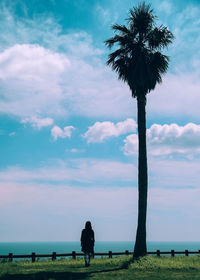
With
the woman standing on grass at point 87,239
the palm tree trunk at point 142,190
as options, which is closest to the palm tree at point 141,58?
the palm tree trunk at point 142,190

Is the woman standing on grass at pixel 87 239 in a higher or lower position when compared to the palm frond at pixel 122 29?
lower

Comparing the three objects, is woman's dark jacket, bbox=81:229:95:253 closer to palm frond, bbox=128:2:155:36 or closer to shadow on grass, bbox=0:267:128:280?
shadow on grass, bbox=0:267:128:280

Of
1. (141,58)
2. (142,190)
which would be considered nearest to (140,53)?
(141,58)

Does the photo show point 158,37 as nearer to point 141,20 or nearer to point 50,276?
point 141,20

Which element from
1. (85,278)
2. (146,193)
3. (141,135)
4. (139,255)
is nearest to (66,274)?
(85,278)

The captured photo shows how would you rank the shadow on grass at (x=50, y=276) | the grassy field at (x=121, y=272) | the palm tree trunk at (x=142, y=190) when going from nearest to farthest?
the shadow on grass at (x=50, y=276) < the grassy field at (x=121, y=272) < the palm tree trunk at (x=142, y=190)

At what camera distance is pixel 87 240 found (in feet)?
62.0

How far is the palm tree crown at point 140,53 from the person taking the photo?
24547 mm

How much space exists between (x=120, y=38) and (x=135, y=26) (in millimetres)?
1387

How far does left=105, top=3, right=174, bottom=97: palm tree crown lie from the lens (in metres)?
24.5

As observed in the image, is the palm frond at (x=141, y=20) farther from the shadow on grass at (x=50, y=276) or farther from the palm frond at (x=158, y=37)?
the shadow on grass at (x=50, y=276)

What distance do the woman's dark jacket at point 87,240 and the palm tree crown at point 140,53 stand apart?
416 inches

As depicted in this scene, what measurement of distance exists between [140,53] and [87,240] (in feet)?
44.3

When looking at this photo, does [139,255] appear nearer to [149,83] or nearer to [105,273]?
[105,273]
